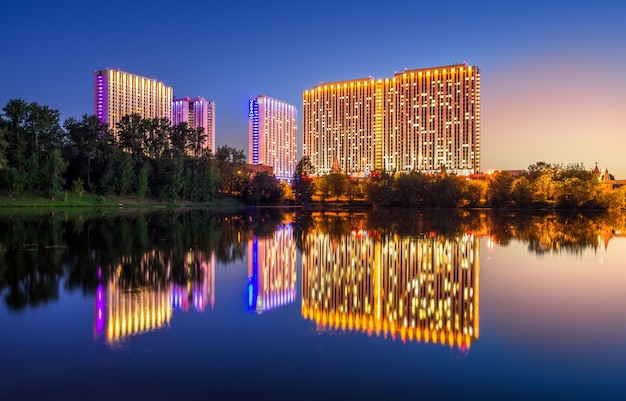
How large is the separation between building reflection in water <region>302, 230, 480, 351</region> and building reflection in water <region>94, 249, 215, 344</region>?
2.97 m

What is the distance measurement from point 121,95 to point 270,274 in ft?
607

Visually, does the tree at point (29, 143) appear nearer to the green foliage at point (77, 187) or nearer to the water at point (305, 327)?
the green foliage at point (77, 187)

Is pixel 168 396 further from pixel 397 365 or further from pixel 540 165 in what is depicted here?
pixel 540 165

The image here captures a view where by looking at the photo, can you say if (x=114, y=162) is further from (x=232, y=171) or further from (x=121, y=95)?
(x=121, y=95)

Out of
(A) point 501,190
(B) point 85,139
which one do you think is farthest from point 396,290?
(A) point 501,190

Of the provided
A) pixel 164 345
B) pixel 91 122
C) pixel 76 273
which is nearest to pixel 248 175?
pixel 91 122

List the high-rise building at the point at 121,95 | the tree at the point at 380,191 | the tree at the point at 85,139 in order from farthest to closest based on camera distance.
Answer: the high-rise building at the point at 121,95 < the tree at the point at 380,191 < the tree at the point at 85,139

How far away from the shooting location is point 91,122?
7506 cm

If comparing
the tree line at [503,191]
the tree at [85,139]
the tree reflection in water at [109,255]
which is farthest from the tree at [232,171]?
the tree reflection in water at [109,255]

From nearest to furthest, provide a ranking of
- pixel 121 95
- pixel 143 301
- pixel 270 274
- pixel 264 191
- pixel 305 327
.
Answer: pixel 305 327 → pixel 143 301 → pixel 270 274 → pixel 264 191 → pixel 121 95

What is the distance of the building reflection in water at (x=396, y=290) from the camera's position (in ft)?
34.2

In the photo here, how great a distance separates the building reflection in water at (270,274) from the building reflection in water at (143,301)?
1.21 metres

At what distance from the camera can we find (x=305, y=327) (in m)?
10.2

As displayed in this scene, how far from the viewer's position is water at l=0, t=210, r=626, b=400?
7.27m
